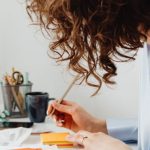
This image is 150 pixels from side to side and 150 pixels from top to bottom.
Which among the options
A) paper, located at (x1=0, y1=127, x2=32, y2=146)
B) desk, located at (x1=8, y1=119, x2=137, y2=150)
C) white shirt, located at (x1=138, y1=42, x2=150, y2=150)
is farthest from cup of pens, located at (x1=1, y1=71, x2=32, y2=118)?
white shirt, located at (x1=138, y1=42, x2=150, y2=150)

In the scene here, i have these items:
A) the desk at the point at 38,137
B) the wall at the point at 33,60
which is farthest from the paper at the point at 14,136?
the wall at the point at 33,60

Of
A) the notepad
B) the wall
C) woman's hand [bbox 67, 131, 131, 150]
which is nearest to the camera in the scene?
woman's hand [bbox 67, 131, 131, 150]

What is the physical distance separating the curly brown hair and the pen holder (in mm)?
551

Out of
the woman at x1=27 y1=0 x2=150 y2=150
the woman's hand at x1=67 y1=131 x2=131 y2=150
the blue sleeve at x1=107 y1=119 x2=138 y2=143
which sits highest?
the woman at x1=27 y1=0 x2=150 y2=150

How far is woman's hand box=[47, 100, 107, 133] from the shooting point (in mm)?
1037

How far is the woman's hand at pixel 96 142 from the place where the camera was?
81 cm

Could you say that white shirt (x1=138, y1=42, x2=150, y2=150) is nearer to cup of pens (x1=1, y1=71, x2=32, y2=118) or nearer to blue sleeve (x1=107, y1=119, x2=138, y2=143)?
blue sleeve (x1=107, y1=119, x2=138, y2=143)

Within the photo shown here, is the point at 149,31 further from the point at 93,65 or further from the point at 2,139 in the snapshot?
the point at 2,139

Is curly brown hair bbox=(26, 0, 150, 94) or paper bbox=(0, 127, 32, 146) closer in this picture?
curly brown hair bbox=(26, 0, 150, 94)

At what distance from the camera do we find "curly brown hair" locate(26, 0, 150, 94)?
630 millimetres

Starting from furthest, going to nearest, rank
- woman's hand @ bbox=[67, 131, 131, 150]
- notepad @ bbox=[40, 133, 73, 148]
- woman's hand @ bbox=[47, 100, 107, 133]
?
woman's hand @ bbox=[47, 100, 107, 133] < notepad @ bbox=[40, 133, 73, 148] < woman's hand @ bbox=[67, 131, 131, 150]

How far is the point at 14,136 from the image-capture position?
987mm

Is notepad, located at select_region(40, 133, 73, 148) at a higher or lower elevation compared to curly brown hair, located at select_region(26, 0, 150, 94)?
lower

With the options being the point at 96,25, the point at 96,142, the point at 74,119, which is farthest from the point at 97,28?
the point at 74,119
